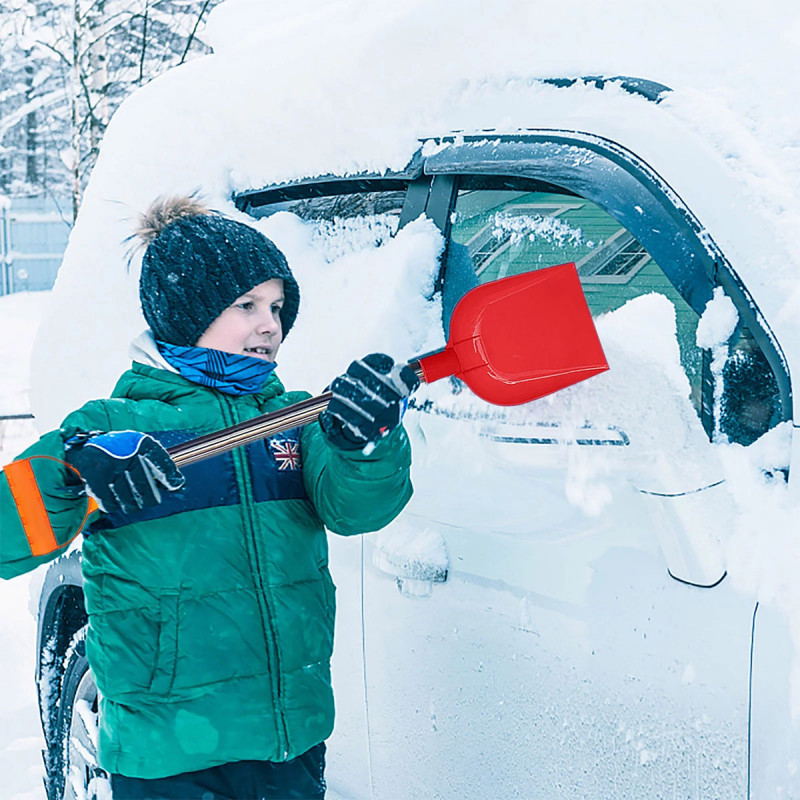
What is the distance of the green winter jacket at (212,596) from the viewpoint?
154 centimetres

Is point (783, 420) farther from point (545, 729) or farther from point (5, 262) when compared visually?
point (5, 262)

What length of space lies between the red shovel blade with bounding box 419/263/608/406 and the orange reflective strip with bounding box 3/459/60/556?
64cm

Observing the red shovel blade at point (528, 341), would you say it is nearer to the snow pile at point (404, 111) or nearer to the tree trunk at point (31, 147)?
the snow pile at point (404, 111)

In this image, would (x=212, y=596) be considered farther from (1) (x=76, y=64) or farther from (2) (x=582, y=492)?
(1) (x=76, y=64)

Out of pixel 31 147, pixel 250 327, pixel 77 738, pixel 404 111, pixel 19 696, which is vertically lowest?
pixel 19 696

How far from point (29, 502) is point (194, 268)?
1.54 ft

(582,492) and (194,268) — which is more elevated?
(194,268)

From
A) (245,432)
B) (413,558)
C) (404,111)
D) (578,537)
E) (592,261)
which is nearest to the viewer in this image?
(245,432)

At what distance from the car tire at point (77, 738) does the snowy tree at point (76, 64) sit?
6.98m

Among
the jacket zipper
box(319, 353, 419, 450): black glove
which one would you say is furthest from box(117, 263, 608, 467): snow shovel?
the jacket zipper

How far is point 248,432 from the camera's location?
1.50 m

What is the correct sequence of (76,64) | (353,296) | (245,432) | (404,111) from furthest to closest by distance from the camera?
1. (76,64)
2. (353,296)
3. (404,111)
4. (245,432)

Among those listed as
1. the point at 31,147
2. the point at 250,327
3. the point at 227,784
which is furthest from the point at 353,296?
the point at 31,147

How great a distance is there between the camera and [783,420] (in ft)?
4.80
